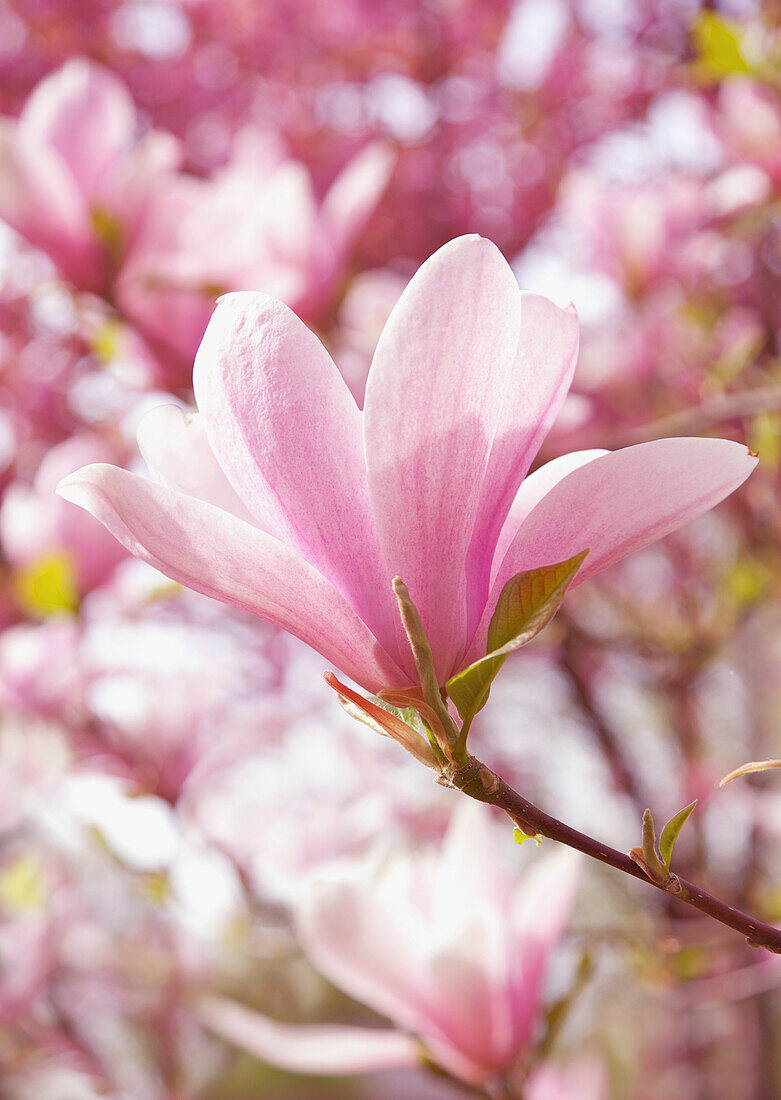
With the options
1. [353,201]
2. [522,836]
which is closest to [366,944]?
[522,836]

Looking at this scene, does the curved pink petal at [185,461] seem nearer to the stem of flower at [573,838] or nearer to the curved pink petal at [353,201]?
the stem of flower at [573,838]

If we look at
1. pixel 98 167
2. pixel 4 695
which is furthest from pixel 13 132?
pixel 4 695

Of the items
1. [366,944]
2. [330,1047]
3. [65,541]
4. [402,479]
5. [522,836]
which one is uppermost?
[402,479]

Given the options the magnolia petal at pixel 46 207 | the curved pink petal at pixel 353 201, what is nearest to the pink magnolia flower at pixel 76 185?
the magnolia petal at pixel 46 207

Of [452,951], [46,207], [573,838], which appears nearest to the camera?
[573,838]

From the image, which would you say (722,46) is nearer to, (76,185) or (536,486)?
(76,185)

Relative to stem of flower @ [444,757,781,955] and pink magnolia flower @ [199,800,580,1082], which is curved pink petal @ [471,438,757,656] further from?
pink magnolia flower @ [199,800,580,1082]

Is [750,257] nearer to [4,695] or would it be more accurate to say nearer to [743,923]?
[4,695]
